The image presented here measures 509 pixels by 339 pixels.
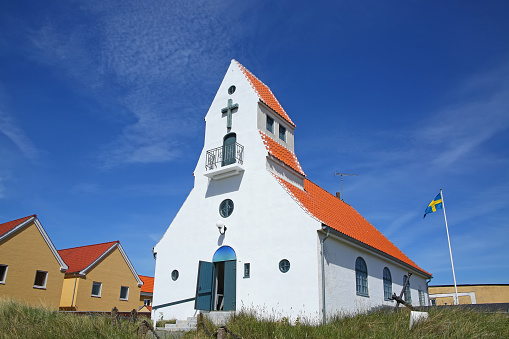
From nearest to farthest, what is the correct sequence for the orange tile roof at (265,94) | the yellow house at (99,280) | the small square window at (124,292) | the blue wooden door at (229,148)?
the blue wooden door at (229,148), the orange tile roof at (265,94), the yellow house at (99,280), the small square window at (124,292)

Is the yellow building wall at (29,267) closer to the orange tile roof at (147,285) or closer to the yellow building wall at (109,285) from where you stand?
the yellow building wall at (109,285)

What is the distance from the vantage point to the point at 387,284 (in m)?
21.8

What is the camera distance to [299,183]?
21469 mm

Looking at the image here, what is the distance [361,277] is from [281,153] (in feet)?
22.6

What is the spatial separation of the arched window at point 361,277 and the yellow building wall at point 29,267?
17.5 metres

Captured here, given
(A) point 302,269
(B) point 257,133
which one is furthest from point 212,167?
(A) point 302,269

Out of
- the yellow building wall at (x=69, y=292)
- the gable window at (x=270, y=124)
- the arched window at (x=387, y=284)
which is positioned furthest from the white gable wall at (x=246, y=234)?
the yellow building wall at (x=69, y=292)

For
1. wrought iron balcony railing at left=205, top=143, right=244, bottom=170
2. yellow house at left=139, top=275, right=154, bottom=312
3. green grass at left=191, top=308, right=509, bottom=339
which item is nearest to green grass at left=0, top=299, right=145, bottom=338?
green grass at left=191, top=308, right=509, bottom=339

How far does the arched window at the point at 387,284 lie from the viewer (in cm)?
2136

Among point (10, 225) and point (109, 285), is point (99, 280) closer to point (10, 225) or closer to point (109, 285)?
point (109, 285)

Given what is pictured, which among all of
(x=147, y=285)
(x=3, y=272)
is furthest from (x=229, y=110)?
(x=147, y=285)

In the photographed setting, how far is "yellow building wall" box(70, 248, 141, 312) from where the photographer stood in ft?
97.5

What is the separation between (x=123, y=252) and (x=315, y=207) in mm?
20207

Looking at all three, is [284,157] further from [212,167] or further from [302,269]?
[302,269]
